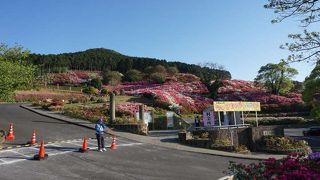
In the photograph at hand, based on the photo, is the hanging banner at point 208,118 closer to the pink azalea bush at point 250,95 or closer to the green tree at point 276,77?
the pink azalea bush at point 250,95

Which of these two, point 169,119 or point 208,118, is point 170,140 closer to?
point 208,118

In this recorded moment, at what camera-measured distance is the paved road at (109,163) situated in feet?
50.7

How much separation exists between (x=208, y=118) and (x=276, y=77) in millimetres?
43579

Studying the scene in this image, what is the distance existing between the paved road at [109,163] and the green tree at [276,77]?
167ft

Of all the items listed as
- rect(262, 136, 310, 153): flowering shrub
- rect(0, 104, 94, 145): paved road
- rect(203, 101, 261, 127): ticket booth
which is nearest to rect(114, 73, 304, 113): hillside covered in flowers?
rect(203, 101, 261, 127): ticket booth

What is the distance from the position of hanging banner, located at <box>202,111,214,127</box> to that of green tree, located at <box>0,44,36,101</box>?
13102 mm

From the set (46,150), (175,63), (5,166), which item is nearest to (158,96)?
(46,150)

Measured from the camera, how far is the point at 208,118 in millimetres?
32438

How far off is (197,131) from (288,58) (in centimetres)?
Result: 1939

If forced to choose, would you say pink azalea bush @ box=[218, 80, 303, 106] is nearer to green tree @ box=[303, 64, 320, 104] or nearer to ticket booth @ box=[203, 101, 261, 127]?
green tree @ box=[303, 64, 320, 104]

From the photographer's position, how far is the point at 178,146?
82.8 ft

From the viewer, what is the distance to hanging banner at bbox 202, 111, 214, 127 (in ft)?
106

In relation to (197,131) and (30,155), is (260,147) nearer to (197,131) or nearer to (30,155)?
(197,131)

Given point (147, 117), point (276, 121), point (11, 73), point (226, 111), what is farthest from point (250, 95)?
point (11, 73)
